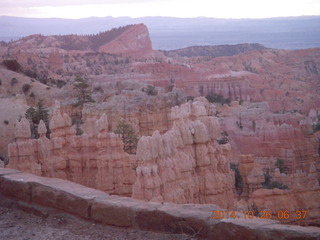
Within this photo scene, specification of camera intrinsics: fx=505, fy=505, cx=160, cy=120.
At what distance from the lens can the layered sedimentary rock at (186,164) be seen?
427 inches

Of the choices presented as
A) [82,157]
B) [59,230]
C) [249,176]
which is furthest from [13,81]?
[59,230]

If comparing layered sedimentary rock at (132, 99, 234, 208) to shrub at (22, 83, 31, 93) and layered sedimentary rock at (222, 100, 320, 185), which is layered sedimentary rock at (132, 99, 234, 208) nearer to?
layered sedimentary rock at (222, 100, 320, 185)

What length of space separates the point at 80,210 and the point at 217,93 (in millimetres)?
47707

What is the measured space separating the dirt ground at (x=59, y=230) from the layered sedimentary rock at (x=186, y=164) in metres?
5.20

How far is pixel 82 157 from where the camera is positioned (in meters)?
13.3

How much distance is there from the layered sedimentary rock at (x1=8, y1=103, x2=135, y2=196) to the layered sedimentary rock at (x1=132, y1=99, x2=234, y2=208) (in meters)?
1.63

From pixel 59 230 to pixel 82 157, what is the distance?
841cm

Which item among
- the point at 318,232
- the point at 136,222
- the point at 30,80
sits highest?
the point at 318,232

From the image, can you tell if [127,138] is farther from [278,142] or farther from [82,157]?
[278,142]

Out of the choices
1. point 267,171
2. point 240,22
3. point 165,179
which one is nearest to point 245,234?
point 165,179

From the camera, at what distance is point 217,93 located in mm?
52188

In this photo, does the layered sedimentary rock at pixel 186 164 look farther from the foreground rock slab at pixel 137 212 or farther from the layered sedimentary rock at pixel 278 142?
the layered sedimentary rock at pixel 278 142

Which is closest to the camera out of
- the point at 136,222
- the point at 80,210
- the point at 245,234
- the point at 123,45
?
the point at 245,234

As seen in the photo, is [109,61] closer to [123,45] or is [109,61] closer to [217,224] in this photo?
[123,45]
